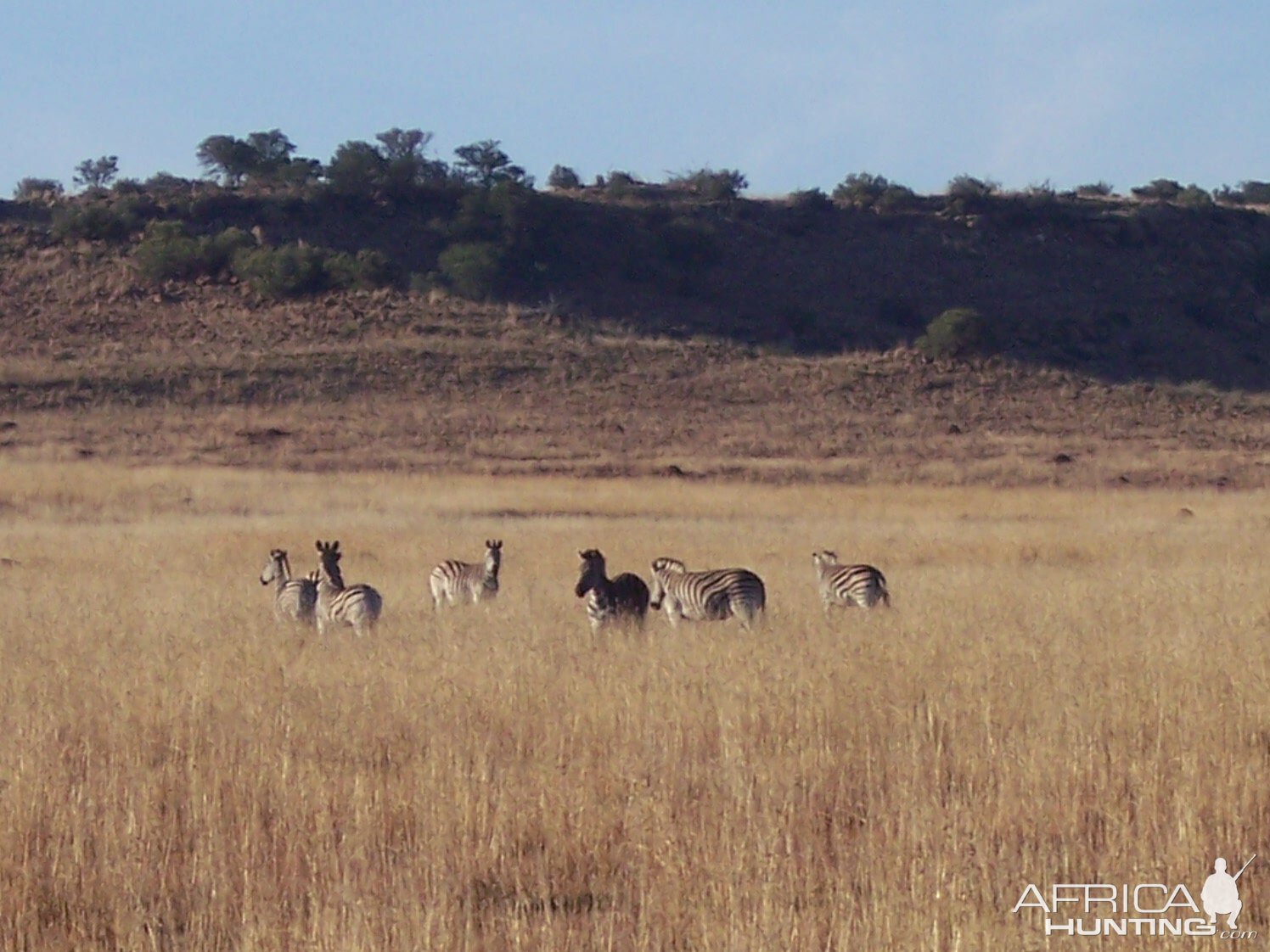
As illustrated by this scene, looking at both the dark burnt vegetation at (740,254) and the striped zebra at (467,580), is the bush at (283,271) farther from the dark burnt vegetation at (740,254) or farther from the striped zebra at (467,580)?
the striped zebra at (467,580)

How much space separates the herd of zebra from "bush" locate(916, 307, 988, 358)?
39190mm

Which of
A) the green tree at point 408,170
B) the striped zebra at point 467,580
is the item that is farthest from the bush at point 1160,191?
the striped zebra at point 467,580

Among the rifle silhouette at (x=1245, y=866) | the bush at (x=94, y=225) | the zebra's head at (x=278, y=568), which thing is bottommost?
the rifle silhouette at (x=1245, y=866)

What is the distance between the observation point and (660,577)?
14.5 m

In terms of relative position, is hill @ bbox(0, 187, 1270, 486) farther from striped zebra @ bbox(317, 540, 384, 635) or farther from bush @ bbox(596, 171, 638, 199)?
striped zebra @ bbox(317, 540, 384, 635)

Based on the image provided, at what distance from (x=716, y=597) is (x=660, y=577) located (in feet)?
3.25

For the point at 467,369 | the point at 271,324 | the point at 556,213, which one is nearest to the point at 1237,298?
the point at 556,213

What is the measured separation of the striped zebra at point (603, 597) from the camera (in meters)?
13.4

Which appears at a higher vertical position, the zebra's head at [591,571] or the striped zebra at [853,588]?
the zebra's head at [591,571]

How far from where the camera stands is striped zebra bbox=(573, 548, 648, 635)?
44.0 feet

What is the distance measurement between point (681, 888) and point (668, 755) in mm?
2023

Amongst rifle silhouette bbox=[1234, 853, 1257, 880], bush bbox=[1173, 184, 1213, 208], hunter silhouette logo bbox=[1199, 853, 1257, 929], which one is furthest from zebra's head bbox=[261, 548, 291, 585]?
bush bbox=[1173, 184, 1213, 208]

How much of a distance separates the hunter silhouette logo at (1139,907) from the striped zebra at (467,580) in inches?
380

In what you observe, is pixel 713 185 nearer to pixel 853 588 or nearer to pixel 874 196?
pixel 874 196
